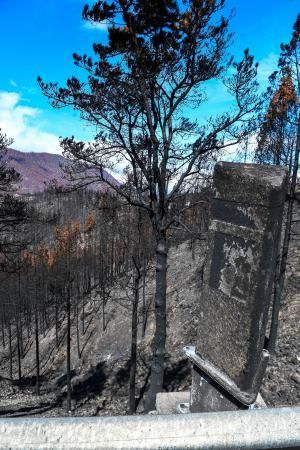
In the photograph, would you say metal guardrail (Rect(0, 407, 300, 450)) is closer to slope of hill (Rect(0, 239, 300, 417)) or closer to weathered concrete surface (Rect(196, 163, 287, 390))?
weathered concrete surface (Rect(196, 163, 287, 390))

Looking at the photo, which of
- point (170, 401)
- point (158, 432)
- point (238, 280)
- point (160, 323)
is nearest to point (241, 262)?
point (238, 280)

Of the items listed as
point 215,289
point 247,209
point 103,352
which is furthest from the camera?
point 103,352

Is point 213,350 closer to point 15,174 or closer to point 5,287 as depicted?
point 15,174

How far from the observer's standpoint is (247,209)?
3.05 metres

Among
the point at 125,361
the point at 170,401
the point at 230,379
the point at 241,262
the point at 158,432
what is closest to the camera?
the point at 158,432

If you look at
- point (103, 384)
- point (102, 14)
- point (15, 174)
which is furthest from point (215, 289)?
point (103, 384)

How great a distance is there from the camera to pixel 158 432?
5.52ft

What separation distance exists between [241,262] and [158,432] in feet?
5.65

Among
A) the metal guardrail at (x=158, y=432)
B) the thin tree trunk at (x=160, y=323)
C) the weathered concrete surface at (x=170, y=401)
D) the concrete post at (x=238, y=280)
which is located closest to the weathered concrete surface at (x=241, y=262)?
the concrete post at (x=238, y=280)

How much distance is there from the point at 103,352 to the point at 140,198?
22713 mm

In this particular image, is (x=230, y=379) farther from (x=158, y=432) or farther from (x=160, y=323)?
(x=160, y=323)

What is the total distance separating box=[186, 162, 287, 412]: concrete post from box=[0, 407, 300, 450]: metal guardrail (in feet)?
4.43

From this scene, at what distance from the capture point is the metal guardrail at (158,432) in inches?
64.8

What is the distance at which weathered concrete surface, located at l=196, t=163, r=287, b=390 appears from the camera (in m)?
2.96
